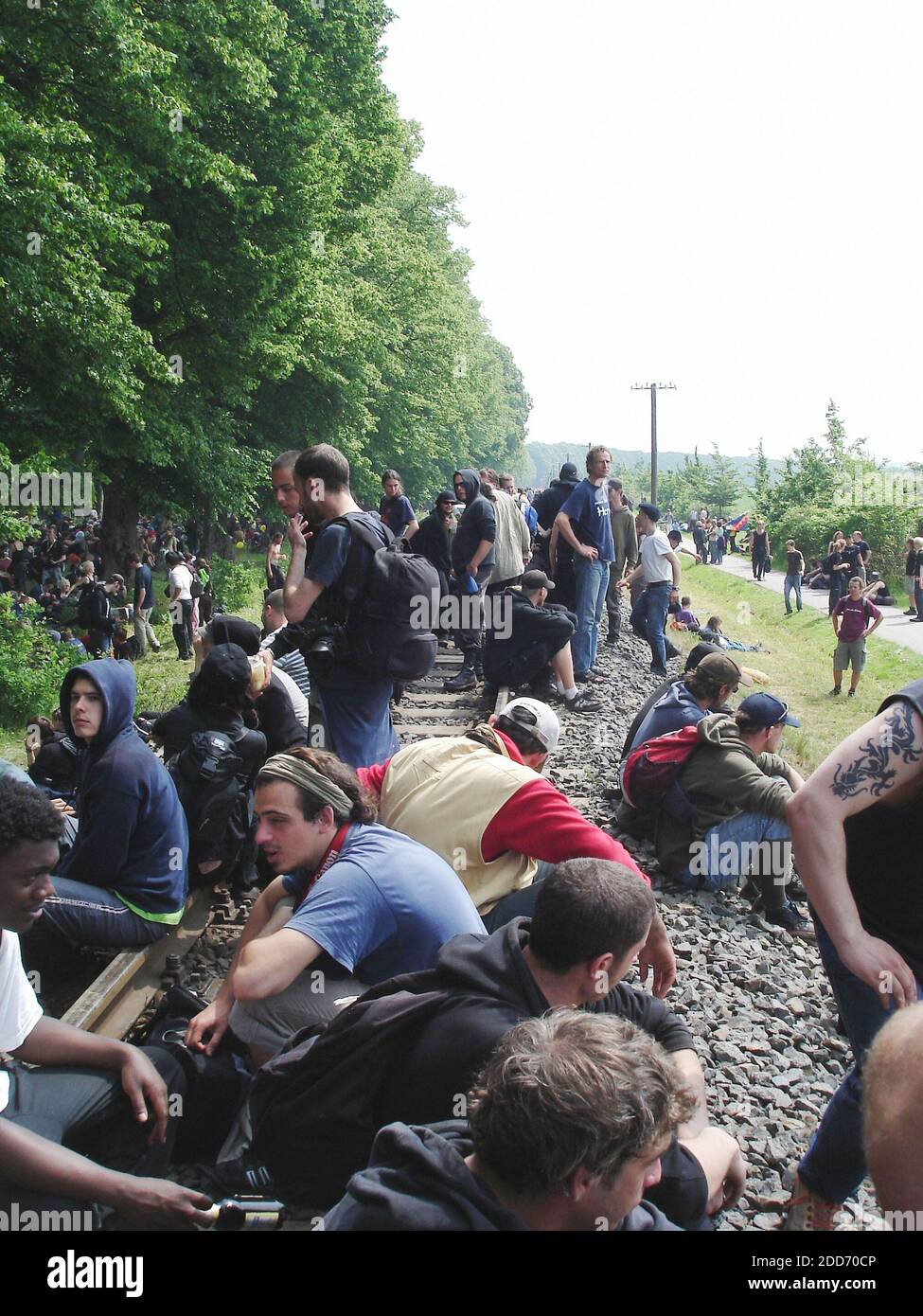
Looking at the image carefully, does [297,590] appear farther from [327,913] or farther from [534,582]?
[534,582]

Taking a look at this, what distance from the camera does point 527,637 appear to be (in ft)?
31.7

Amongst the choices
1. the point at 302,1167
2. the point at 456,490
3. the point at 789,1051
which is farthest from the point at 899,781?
the point at 456,490

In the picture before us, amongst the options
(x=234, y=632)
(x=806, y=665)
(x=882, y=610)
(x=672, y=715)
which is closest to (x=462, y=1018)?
(x=234, y=632)

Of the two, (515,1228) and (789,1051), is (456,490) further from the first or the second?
(515,1228)

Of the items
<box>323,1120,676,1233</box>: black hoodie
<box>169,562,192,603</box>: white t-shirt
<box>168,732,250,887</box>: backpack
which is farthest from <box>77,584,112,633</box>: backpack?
<box>323,1120,676,1233</box>: black hoodie

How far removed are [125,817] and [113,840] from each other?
119mm

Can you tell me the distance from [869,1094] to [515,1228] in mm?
662

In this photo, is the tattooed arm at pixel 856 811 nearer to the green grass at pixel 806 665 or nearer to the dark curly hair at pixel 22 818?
the dark curly hair at pixel 22 818

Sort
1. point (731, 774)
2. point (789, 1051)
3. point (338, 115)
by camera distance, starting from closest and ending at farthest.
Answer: point (789, 1051) < point (731, 774) < point (338, 115)

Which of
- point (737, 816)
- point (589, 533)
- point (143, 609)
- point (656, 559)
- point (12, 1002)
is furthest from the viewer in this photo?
point (143, 609)

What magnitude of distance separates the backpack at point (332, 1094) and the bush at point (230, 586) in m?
19.6

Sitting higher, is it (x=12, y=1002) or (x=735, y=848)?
(x=12, y=1002)

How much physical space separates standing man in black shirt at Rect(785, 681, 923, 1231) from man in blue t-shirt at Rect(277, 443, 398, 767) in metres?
2.55
